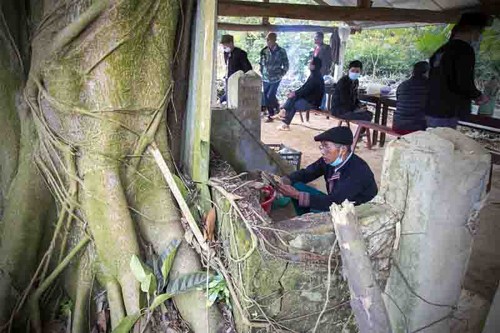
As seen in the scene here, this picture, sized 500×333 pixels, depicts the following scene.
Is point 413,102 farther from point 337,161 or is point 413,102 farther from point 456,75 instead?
point 337,161

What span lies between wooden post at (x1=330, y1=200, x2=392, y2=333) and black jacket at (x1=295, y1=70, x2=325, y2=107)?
23.2 ft

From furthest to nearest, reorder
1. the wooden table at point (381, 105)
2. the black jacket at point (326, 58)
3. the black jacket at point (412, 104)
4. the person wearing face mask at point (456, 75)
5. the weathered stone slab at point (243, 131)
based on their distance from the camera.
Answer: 1. the black jacket at point (326, 58)
2. the wooden table at point (381, 105)
3. the black jacket at point (412, 104)
4. the weathered stone slab at point (243, 131)
5. the person wearing face mask at point (456, 75)

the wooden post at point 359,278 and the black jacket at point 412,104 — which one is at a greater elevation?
the black jacket at point 412,104

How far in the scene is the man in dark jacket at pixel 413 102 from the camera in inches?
227

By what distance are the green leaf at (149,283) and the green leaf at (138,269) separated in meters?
0.02

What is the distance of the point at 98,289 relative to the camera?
2.62 m

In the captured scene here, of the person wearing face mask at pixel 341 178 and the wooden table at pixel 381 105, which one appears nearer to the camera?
the person wearing face mask at pixel 341 178

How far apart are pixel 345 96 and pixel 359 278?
588 cm

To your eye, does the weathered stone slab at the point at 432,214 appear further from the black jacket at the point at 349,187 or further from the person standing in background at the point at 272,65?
the person standing in background at the point at 272,65

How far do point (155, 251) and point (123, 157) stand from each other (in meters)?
0.64

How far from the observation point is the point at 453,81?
4203mm

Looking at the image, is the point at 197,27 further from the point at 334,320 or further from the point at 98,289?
the point at 334,320

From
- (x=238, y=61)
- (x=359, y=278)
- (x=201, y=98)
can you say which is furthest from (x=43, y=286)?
(x=238, y=61)

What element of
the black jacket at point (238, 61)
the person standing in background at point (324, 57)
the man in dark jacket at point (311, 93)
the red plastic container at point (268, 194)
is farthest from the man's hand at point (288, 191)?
the person standing in background at point (324, 57)
